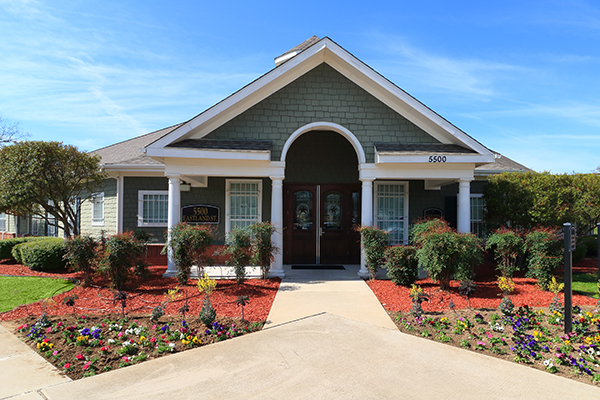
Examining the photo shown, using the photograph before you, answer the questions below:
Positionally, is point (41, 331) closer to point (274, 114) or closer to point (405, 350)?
point (405, 350)

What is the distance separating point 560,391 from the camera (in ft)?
12.5

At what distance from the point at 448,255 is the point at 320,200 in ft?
15.7

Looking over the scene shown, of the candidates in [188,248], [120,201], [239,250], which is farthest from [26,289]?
[239,250]

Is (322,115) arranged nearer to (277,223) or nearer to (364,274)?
(277,223)

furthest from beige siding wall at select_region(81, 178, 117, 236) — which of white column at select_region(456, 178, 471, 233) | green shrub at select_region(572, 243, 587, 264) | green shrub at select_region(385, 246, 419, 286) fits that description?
green shrub at select_region(572, 243, 587, 264)

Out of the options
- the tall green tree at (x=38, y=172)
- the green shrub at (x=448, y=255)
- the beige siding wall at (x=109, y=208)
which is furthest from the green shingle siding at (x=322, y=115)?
the beige siding wall at (x=109, y=208)

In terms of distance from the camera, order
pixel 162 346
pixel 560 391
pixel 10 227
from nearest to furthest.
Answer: pixel 560 391, pixel 162 346, pixel 10 227

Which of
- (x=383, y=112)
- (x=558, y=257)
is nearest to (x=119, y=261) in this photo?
(x=383, y=112)

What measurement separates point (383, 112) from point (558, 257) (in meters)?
5.25

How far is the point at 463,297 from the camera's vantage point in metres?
7.59

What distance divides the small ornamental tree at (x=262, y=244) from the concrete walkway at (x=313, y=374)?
3.19 meters

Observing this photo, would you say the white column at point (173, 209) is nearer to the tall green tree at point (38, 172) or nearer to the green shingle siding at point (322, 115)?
the green shingle siding at point (322, 115)

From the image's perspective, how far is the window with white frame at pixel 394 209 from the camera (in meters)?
11.9

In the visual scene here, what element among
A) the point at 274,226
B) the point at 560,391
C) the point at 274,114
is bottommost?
the point at 560,391
